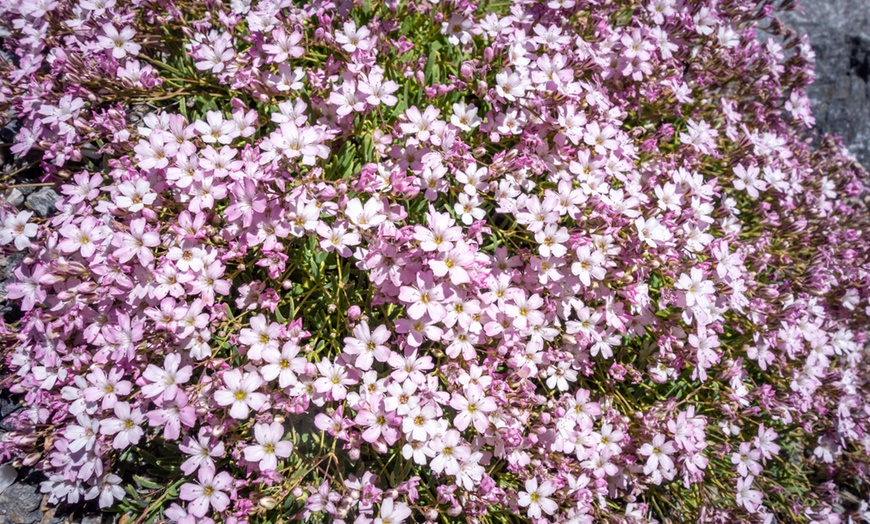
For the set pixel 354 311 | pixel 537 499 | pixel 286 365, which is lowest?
pixel 537 499

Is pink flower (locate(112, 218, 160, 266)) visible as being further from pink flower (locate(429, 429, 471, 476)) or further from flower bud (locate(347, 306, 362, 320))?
pink flower (locate(429, 429, 471, 476))

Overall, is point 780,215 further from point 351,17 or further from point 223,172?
point 223,172

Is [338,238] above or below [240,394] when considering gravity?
above

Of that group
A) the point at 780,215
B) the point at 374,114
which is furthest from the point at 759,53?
the point at 374,114

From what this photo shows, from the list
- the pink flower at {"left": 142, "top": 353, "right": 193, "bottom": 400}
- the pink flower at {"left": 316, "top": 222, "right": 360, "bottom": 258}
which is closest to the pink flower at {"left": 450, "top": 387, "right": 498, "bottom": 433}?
the pink flower at {"left": 316, "top": 222, "right": 360, "bottom": 258}

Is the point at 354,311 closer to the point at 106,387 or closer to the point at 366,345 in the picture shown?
the point at 366,345

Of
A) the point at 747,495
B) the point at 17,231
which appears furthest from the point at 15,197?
the point at 747,495

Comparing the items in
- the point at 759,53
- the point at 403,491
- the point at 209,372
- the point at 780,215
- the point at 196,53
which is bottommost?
the point at 209,372
